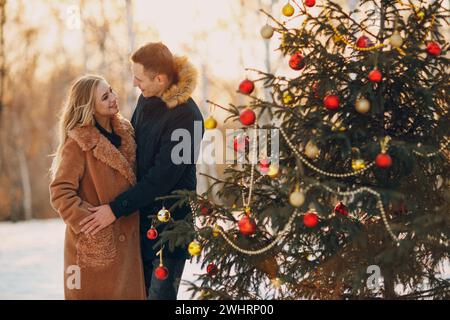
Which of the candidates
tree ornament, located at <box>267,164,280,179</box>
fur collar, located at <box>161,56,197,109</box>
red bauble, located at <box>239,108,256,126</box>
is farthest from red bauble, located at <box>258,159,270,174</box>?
fur collar, located at <box>161,56,197,109</box>

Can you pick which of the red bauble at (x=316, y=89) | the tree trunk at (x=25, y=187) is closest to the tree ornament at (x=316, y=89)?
the red bauble at (x=316, y=89)

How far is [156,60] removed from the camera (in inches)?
169

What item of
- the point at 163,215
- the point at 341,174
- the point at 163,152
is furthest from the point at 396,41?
the point at 163,215

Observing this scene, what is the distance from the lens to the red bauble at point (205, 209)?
13.2ft

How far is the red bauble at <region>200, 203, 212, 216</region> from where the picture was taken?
4.03 meters

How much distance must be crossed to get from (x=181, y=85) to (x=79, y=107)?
2.11ft

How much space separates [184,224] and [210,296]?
0.44 m

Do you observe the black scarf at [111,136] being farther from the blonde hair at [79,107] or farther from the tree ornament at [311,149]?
the tree ornament at [311,149]

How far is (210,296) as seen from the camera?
152 inches

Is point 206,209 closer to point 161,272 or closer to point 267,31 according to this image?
point 161,272

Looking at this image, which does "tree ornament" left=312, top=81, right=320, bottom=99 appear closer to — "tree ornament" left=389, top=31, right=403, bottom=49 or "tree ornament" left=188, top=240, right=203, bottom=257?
"tree ornament" left=389, top=31, right=403, bottom=49

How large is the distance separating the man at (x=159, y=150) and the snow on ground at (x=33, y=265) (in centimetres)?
74

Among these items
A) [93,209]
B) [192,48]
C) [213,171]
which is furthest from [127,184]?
[213,171]

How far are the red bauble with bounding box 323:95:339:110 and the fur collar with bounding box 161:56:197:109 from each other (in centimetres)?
101
